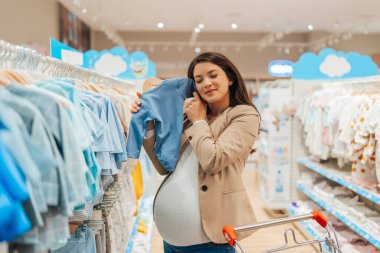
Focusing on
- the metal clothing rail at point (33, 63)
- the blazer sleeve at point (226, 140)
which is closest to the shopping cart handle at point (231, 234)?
the blazer sleeve at point (226, 140)

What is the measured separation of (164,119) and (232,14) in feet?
25.7

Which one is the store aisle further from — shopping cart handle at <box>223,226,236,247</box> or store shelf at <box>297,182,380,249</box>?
shopping cart handle at <box>223,226,236,247</box>

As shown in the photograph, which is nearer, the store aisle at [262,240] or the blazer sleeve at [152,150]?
the blazer sleeve at [152,150]

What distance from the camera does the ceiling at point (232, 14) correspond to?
8125 mm

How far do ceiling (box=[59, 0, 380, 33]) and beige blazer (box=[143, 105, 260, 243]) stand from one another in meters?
6.10

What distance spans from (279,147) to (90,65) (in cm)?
287

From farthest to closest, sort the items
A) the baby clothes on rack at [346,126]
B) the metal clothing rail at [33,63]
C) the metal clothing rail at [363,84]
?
the metal clothing rail at [363,84]
the baby clothes on rack at [346,126]
the metal clothing rail at [33,63]

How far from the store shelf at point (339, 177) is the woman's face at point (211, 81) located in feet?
6.28

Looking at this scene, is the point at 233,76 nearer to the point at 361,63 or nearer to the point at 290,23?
the point at 361,63

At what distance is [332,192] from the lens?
4480mm

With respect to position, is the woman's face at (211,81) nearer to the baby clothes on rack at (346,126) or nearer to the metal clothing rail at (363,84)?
the baby clothes on rack at (346,126)


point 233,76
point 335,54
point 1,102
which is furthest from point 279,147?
point 1,102

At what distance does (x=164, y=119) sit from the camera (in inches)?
79.1

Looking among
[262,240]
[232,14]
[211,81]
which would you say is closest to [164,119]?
[211,81]
